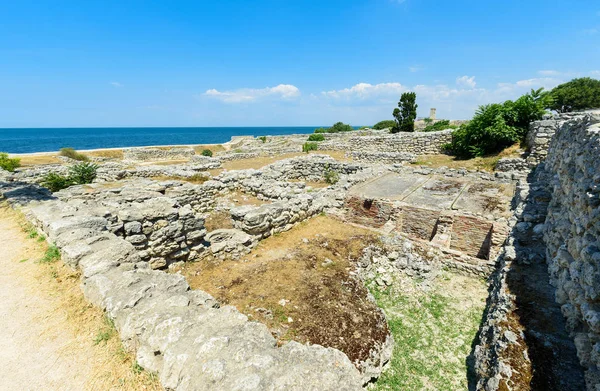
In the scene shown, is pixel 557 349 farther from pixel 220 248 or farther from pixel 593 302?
pixel 220 248

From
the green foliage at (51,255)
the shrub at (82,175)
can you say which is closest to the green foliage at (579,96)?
the green foliage at (51,255)

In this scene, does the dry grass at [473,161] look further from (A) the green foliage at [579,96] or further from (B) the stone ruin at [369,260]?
(A) the green foliage at [579,96]

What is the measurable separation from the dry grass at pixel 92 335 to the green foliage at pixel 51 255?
53 millimetres

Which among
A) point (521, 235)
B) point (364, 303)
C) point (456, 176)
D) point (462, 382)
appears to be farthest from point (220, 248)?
point (456, 176)

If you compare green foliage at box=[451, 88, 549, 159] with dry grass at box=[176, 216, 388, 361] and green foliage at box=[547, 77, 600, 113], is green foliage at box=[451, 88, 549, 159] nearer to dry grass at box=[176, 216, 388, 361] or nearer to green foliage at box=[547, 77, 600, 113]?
dry grass at box=[176, 216, 388, 361]

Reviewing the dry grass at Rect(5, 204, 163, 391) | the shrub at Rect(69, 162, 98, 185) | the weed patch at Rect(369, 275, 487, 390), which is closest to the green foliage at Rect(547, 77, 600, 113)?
the weed patch at Rect(369, 275, 487, 390)

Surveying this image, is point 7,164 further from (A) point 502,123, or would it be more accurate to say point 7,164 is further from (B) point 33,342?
(A) point 502,123

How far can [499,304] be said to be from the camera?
16.5 ft

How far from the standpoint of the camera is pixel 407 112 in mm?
33469

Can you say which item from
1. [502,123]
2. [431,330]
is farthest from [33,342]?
[502,123]

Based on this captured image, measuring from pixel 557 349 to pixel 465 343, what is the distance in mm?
2265

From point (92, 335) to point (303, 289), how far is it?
3.88 metres

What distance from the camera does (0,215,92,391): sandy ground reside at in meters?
3.03

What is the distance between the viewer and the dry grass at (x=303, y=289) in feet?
16.4
